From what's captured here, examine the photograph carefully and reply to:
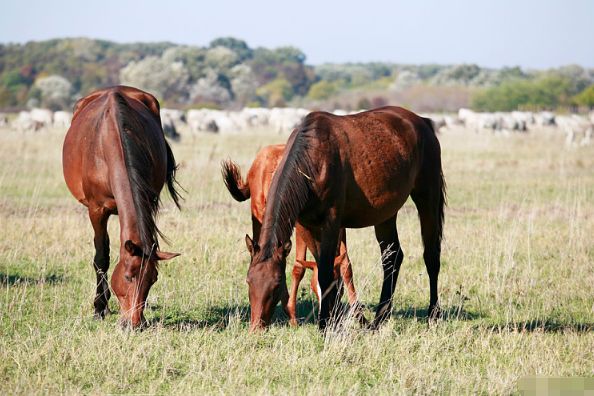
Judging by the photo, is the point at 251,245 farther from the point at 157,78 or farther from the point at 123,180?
the point at 157,78

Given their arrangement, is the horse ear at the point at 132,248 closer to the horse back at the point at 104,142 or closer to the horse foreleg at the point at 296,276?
the horse back at the point at 104,142

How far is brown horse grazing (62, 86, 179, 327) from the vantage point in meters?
6.57

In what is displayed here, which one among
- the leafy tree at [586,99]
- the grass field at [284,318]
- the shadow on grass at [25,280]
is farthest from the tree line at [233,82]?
the shadow on grass at [25,280]

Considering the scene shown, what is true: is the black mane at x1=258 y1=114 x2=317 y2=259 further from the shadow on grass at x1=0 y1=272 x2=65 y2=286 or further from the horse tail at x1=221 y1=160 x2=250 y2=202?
the shadow on grass at x1=0 y1=272 x2=65 y2=286

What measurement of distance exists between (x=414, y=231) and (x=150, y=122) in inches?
202

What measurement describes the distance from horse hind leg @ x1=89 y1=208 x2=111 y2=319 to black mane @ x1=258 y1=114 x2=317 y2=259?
6.29ft

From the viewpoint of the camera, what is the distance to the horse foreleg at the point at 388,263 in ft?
25.3

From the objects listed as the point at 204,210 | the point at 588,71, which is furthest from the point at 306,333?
the point at 588,71

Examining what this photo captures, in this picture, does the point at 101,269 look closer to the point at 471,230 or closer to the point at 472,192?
the point at 471,230

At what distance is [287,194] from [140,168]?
147cm

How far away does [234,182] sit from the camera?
831cm

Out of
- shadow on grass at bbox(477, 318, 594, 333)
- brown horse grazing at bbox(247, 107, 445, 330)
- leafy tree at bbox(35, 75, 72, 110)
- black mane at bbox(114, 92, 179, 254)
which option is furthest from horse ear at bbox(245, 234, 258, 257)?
leafy tree at bbox(35, 75, 72, 110)

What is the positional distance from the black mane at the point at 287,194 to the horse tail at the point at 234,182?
4.29 ft

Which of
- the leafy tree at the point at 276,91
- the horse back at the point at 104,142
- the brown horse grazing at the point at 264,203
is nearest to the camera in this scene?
the horse back at the point at 104,142
